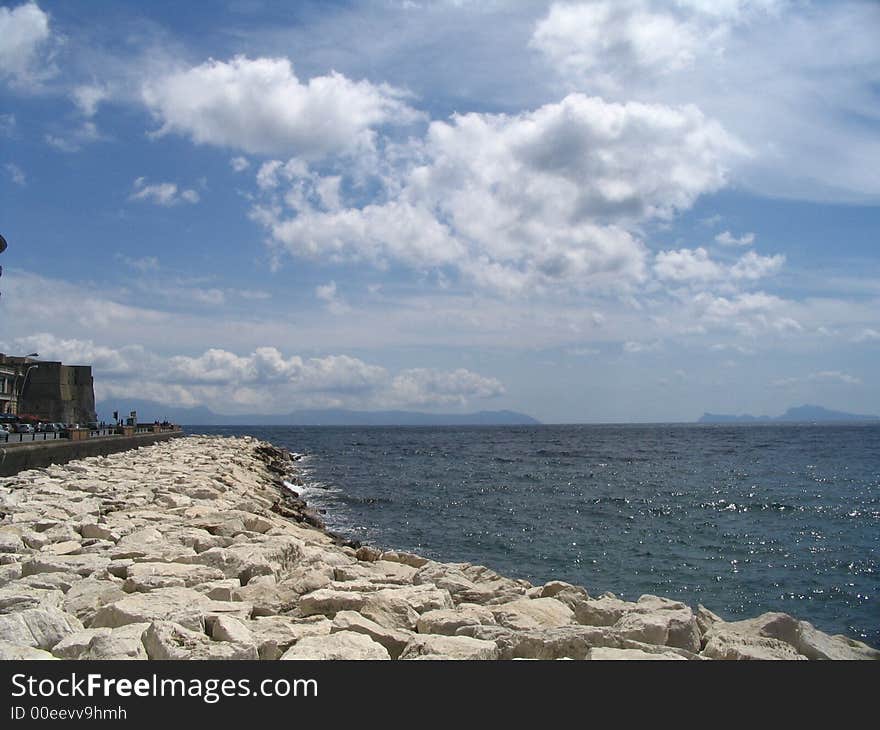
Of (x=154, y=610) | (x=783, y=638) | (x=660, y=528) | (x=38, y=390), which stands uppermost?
(x=38, y=390)

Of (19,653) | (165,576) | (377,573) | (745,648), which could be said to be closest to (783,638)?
(745,648)

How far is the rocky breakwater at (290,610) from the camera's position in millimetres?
4543

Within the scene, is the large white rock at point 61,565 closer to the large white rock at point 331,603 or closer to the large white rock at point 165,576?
the large white rock at point 165,576

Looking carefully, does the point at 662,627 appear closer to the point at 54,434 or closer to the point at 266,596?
the point at 266,596

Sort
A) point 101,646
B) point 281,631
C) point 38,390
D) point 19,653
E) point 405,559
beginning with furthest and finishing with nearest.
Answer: point 38,390, point 405,559, point 281,631, point 101,646, point 19,653

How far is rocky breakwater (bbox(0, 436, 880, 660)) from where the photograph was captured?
454cm

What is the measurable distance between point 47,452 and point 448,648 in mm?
17237

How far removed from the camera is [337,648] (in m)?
4.54

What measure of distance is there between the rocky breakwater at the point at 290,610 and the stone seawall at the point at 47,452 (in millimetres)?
A: 7451

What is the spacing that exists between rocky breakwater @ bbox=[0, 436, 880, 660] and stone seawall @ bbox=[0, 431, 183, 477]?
7451 millimetres

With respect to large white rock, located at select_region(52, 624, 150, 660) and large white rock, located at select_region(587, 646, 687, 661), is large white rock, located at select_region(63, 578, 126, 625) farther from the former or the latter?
large white rock, located at select_region(587, 646, 687, 661)

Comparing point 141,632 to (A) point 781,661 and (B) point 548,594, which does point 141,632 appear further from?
(A) point 781,661

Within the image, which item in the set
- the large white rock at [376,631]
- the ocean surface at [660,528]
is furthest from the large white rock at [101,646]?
the ocean surface at [660,528]

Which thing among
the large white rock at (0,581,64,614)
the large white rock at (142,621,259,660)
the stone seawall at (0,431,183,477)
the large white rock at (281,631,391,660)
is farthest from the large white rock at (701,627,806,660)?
the stone seawall at (0,431,183,477)
